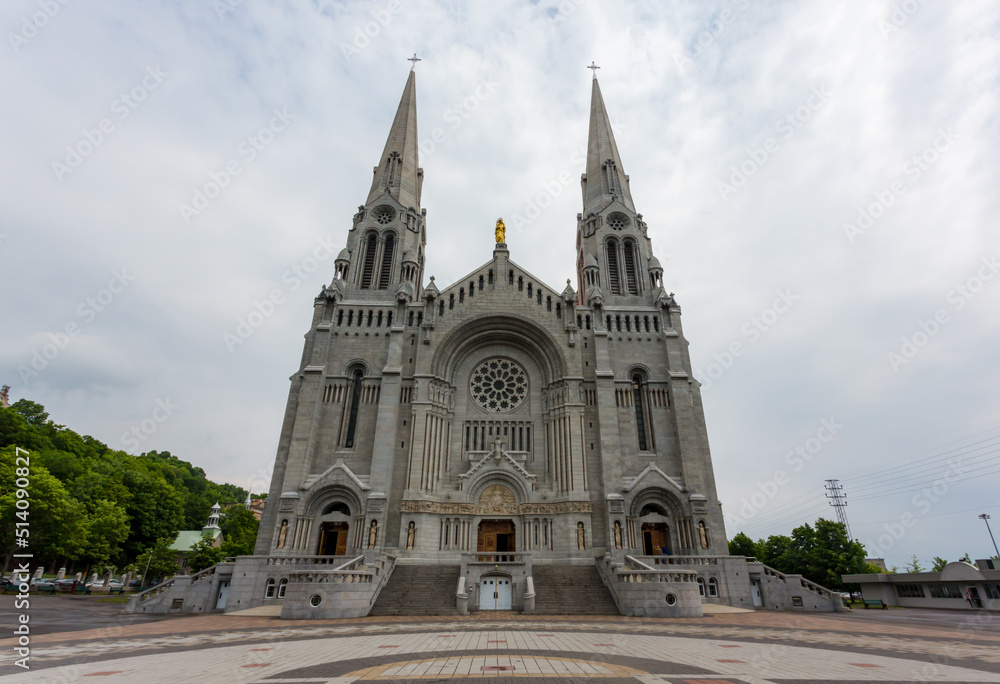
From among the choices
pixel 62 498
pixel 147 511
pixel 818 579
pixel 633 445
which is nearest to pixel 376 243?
pixel 633 445

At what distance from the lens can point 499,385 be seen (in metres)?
33.0

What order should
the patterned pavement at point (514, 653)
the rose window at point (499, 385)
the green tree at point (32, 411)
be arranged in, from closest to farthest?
the patterned pavement at point (514, 653) < the rose window at point (499, 385) < the green tree at point (32, 411)

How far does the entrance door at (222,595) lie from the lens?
23078 millimetres

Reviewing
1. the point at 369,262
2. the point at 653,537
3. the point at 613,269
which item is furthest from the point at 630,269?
the point at 369,262

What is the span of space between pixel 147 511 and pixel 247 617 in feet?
118

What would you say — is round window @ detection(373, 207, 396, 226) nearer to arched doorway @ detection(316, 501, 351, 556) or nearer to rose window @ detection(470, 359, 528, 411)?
rose window @ detection(470, 359, 528, 411)

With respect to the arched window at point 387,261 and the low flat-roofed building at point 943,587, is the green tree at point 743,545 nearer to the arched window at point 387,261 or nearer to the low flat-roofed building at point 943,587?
the low flat-roofed building at point 943,587

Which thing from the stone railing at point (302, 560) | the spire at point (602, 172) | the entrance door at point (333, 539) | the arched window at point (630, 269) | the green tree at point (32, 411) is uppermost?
the spire at point (602, 172)

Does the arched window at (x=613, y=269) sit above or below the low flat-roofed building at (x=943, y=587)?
above

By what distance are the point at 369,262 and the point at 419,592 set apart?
2447 centimetres

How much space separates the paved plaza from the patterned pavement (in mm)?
30

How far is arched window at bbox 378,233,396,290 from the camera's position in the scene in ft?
119

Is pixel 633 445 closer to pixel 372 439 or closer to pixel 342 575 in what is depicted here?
pixel 372 439

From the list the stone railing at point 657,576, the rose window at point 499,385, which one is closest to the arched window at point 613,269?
the rose window at point 499,385
